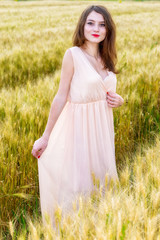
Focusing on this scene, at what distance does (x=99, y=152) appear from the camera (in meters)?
1.23

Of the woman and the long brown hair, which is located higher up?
the long brown hair

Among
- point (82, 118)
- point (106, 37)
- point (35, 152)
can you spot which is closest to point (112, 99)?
point (82, 118)

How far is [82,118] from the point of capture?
118cm

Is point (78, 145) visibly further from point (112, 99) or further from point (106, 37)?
point (106, 37)

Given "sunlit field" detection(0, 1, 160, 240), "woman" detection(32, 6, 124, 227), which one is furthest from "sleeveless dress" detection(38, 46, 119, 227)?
"sunlit field" detection(0, 1, 160, 240)

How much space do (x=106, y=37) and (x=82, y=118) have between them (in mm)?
408

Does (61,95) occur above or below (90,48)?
below

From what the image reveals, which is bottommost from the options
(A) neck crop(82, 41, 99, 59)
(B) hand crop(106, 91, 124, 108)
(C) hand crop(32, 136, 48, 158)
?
(C) hand crop(32, 136, 48, 158)

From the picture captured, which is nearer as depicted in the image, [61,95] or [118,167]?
[61,95]

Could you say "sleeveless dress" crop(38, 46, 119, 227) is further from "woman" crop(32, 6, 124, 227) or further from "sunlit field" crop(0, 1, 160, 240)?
"sunlit field" crop(0, 1, 160, 240)

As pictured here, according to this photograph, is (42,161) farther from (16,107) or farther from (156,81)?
(156,81)

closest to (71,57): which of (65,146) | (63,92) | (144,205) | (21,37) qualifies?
(63,92)

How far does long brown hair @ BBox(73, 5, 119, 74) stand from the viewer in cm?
117

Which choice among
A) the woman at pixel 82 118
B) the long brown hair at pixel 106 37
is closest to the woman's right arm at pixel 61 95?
the woman at pixel 82 118
